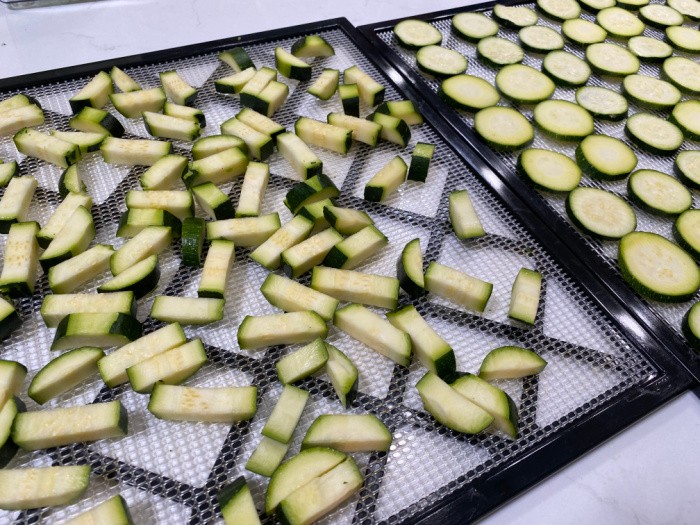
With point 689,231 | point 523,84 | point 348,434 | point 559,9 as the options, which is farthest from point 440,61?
point 348,434

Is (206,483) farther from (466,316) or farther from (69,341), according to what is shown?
(466,316)

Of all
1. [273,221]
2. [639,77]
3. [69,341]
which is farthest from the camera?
[639,77]

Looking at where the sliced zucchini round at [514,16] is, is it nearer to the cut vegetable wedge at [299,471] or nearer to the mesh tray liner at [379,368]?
the mesh tray liner at [379,368]

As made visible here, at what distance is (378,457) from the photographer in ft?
4.14

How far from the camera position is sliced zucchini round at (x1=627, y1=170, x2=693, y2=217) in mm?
1804

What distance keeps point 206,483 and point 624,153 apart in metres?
1.71

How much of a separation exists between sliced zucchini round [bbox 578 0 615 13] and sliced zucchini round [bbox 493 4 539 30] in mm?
300

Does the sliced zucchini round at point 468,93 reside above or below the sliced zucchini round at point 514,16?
below

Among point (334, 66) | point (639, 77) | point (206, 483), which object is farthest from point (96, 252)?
Answer: point (639, 77)

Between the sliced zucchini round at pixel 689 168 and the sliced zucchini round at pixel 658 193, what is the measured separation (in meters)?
0.06

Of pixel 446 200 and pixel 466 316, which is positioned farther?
pixel 446 200

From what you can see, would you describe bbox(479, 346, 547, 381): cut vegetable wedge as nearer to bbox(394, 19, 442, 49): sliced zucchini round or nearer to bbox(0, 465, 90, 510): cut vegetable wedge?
bbox(0, 465, 90, 510): cut vegetable wedge

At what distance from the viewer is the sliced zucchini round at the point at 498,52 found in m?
2.34

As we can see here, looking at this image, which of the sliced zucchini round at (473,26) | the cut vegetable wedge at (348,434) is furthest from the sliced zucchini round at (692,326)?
the sliced zucchini round at (473,26)
